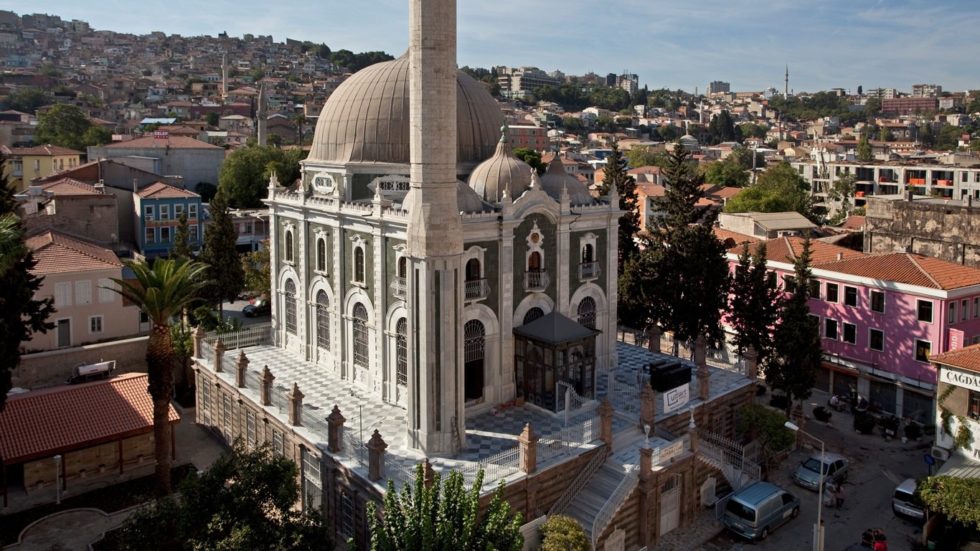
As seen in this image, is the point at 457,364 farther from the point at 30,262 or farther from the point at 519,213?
the point at 30,262

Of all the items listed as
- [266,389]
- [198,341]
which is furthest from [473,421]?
[198,341]

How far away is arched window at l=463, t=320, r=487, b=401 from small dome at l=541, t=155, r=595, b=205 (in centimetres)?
586

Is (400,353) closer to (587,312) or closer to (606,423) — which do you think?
(606,423)

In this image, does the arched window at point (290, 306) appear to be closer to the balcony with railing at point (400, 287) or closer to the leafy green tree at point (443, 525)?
the balcony with railing at point (400, 287)

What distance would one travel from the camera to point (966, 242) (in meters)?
38.1

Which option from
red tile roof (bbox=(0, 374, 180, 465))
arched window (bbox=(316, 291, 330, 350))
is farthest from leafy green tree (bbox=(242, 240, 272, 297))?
red tile roof (bbox=(0, 374, 180, 465))

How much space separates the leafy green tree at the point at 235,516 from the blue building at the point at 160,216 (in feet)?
123

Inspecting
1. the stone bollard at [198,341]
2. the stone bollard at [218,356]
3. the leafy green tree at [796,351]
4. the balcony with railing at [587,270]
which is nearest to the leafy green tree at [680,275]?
the leafy green tree at [796,351]

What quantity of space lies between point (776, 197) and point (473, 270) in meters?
47.4

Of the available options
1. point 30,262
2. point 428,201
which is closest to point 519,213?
point 428,201

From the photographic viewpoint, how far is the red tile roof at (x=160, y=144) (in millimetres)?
69875

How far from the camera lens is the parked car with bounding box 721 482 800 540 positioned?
74.0 feet

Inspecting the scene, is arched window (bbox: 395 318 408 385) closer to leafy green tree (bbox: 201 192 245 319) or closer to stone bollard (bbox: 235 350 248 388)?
stone bollard (bbox: 235 350 248 388)

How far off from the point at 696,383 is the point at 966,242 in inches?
796
